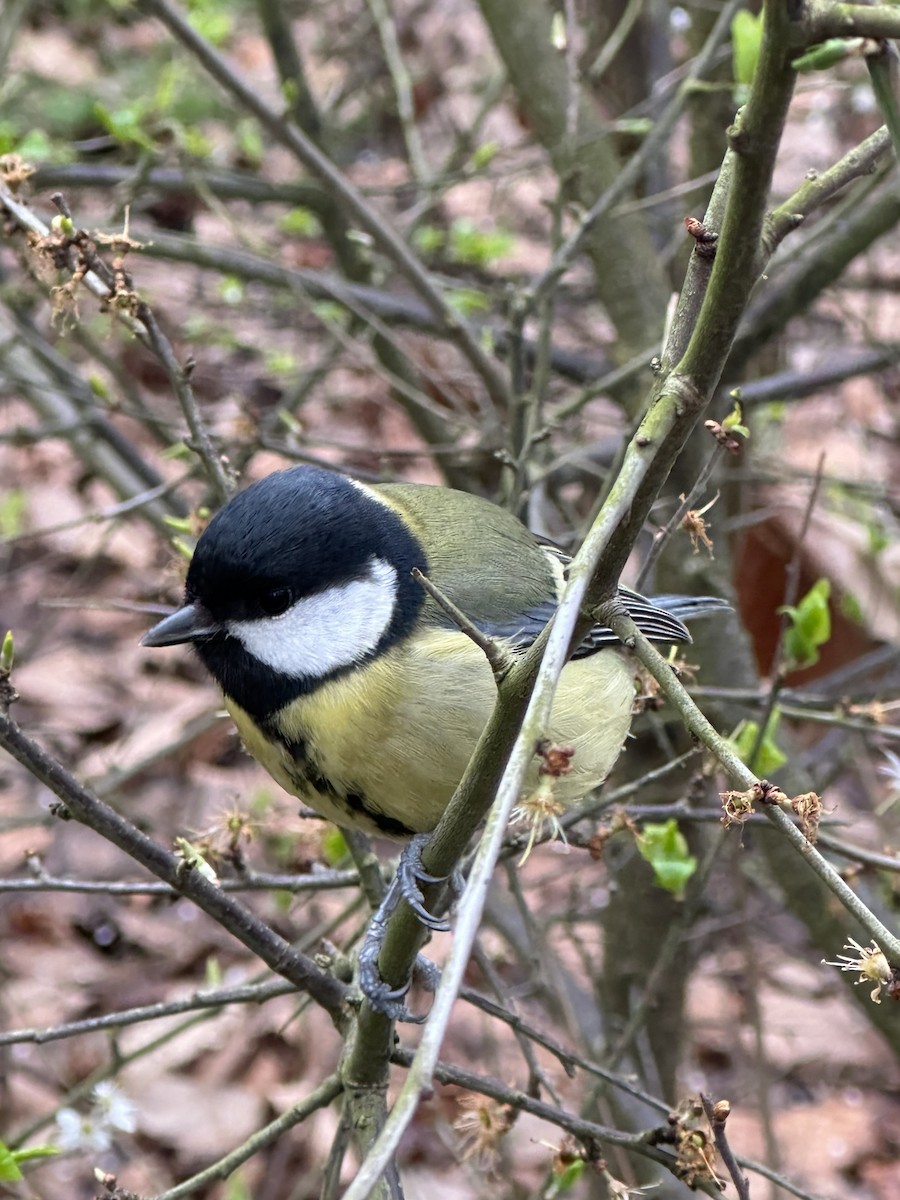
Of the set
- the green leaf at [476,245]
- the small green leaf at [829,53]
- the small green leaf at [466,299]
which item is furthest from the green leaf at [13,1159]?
the green leaf at [476,245]

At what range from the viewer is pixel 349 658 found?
6.78ft

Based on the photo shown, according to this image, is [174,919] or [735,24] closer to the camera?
[735,24]

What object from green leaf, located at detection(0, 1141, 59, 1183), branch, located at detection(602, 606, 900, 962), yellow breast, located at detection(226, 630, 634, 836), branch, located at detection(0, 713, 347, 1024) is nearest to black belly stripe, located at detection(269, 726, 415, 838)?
yellow breast, located at detection(226, 630, 634, 836)

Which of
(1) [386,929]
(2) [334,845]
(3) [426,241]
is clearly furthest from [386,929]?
(3) [426,241]

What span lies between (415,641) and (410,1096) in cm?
128

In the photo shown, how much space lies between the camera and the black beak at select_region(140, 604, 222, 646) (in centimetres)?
202

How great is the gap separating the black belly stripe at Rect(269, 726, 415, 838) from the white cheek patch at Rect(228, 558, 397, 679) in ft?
0.36

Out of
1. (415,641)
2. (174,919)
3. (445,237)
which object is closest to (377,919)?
(415,641)

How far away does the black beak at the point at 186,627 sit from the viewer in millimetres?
2016

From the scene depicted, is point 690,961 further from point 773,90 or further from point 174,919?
point 773,90

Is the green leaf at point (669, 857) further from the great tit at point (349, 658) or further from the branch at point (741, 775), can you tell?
the branch at point (741, 775)

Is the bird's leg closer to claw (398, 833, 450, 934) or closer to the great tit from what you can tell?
claw (398, 833, 450, 934)

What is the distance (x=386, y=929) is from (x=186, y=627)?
57 cm

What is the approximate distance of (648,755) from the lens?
338 cm
